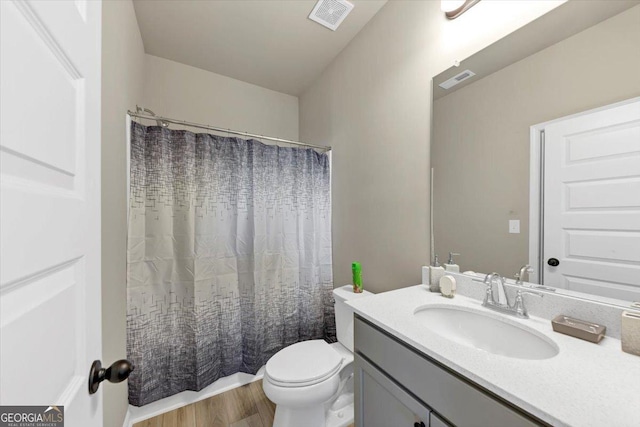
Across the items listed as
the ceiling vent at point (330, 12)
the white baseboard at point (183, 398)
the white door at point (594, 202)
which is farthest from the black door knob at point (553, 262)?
the white baseboard at point (183, 398)

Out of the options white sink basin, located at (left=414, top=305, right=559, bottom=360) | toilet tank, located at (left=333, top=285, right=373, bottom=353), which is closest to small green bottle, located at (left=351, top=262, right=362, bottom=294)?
toilet tank, located at (left=333, top=285, right=373, bottom=353)

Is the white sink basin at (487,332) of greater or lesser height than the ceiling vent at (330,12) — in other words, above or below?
below

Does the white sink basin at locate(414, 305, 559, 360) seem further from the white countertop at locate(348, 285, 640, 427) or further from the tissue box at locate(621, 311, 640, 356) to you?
the tissue box at locate(621, 311, 640, 356)

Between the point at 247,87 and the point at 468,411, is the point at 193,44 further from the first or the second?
the point at 468,411

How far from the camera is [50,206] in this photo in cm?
39

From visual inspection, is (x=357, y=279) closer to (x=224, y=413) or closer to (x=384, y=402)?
(x=384, y=402)

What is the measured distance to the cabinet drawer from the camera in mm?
598

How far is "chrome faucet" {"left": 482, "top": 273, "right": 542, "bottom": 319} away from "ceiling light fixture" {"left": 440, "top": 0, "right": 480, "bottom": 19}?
1.25 meters

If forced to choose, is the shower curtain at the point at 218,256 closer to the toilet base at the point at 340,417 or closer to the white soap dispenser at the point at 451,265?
the toilet base at the point at 340,417

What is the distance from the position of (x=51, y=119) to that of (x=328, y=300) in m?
2.03

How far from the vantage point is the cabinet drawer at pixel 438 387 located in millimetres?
598

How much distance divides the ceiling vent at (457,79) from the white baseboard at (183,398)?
222cm

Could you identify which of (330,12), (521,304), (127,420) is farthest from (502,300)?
(127,420)

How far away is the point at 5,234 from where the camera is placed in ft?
0.96
